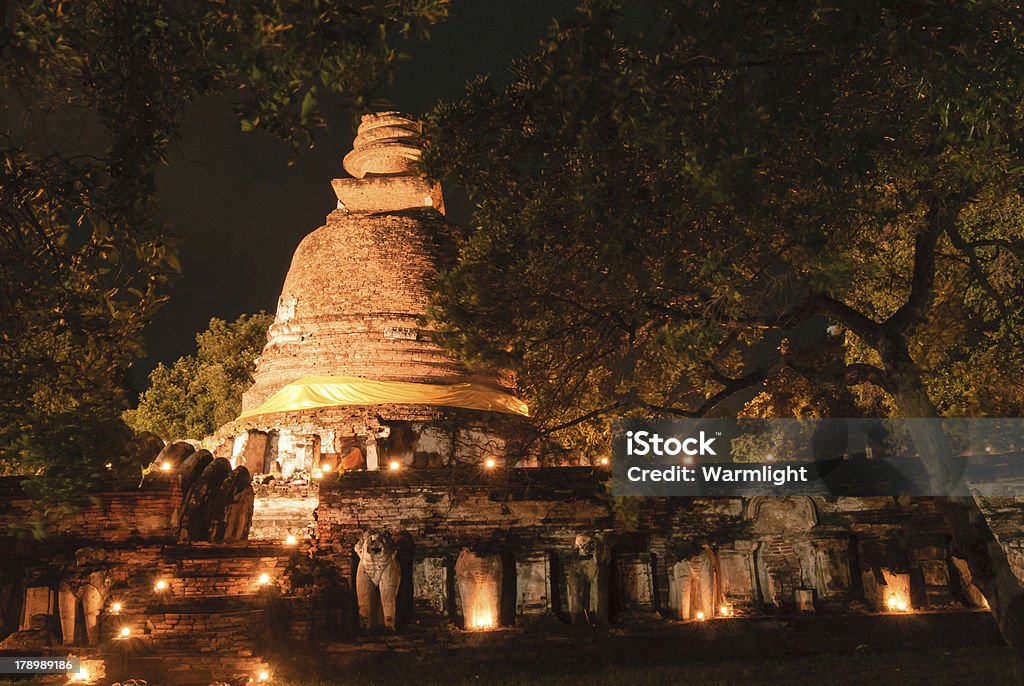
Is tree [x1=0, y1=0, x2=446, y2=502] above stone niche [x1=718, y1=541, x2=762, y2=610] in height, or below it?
above

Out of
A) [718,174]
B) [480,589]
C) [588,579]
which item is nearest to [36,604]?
[480,589]

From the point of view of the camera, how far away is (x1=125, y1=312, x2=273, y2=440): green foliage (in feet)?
92.9

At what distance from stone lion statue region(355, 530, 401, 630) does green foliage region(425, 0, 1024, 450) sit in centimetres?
284

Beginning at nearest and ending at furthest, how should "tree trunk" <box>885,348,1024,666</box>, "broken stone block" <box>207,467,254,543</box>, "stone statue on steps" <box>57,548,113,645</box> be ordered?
1. "tree trunk" <box>885,348,1024,666</box>
2. "stone statue on steps" <box>57,548,113,645</box>
3. "broken stone block" <box>207,467,254,543</box>

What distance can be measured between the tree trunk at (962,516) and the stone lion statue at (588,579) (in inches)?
172

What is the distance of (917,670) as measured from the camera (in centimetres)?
921

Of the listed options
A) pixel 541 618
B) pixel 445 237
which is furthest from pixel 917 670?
pixel 445 237

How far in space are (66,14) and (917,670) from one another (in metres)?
9.42

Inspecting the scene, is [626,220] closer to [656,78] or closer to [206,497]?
[656,78]

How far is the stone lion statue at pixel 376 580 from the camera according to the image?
1105cm

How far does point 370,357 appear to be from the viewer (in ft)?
59.3

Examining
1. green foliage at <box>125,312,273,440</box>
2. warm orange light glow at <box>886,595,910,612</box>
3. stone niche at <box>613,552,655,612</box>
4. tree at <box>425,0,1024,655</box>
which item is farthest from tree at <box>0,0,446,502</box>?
green foliage at <box>125,312,273,440</box>

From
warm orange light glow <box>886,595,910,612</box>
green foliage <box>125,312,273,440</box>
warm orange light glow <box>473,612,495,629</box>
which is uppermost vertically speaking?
green foliage <box>125,312,273,440</box>

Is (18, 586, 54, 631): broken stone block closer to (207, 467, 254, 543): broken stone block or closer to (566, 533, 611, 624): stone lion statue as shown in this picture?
(207, 467, 254, 543): broken stone block
